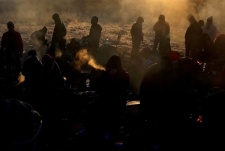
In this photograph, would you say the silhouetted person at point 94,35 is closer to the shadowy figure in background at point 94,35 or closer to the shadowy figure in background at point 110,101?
the shadowy figure in background at point 94,35

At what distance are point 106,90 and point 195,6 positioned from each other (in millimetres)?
25406

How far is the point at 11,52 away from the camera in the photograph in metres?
13.9

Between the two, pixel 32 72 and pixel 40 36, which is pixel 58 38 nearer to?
pixel 40 36

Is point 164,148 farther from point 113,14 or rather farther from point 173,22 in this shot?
point 113,14

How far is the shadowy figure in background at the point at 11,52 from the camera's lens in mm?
13430

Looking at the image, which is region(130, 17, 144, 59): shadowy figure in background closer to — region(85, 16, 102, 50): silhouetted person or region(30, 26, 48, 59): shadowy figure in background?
region(85, 16, 102, 50): silhouetted person

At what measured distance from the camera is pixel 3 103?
219 inches

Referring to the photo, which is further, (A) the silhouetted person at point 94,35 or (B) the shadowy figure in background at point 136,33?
(A) the silhouetted person at point 94,35

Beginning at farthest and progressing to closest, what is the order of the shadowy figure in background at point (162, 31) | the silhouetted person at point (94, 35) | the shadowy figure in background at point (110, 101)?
the silhouetted person at point (94, 35) < the shadowy figure in background at point (162, 31) < the shadowy figure in background at point (110, 101)

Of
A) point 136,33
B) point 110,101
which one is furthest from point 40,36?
point 110,101

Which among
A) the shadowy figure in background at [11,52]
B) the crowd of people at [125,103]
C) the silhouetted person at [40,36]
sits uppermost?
the silhouetted person at [40,36]

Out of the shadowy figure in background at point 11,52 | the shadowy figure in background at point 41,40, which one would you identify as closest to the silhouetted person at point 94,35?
the shadowy figure in background at point 41,40

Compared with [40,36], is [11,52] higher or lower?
lower

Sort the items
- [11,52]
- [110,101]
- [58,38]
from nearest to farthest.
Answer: [110,101] → [11,52] → [58,38]
